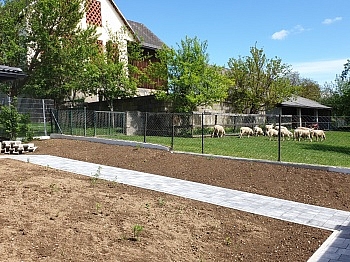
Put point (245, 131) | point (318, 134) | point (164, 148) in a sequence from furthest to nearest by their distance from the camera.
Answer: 1. point (245, 131)
2. point (318, 134)
3. point (164, 148)

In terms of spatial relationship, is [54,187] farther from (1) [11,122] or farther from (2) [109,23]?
(2) [109,23]

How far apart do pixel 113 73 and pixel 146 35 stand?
1311 centimetres

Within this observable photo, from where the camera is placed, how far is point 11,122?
44.3 feet

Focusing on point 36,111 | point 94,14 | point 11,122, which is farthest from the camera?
point 94,14

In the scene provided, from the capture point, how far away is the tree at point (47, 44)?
19172 millimetres

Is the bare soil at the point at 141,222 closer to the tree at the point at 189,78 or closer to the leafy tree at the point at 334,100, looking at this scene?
the tree at the point at 189,78

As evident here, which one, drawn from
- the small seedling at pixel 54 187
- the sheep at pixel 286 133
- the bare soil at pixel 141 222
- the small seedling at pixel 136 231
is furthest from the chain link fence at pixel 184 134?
the small seedling at pixel 136 231

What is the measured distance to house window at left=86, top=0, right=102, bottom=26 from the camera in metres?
26.7

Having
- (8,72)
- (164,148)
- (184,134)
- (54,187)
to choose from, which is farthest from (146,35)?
(54,187)

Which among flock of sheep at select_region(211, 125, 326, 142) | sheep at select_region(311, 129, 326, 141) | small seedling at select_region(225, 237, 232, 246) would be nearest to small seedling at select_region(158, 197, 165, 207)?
small seedling at select_region(225, 237, 232, 246)

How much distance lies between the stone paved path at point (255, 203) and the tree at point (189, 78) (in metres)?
12.4

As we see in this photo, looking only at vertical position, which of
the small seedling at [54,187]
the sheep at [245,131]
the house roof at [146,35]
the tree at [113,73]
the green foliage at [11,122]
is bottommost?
Result: the small seedling at [54,187]

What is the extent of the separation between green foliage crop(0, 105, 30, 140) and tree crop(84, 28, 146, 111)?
7170 mm

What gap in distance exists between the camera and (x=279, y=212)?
6.31 meters
